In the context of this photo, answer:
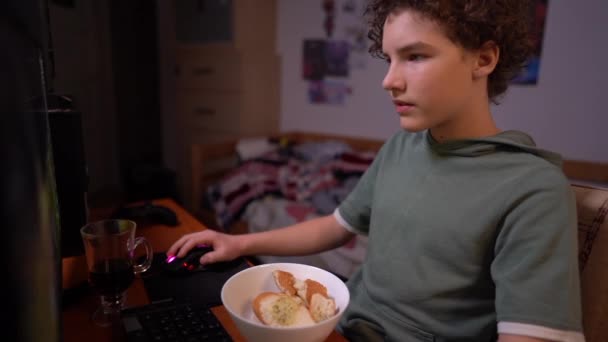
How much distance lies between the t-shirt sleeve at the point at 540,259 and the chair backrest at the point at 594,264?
77mm

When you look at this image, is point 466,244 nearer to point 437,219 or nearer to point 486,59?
point 437,219

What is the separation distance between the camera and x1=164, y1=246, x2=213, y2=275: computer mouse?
789 millimetres

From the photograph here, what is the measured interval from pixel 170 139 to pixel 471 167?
3.47 m

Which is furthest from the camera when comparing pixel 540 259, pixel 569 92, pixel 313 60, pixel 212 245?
pixel 313 60

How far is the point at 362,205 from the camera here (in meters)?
0.95

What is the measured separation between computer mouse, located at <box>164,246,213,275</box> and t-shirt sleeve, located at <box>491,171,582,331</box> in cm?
51

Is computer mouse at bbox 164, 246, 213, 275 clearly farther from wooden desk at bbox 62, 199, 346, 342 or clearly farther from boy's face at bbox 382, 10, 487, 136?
boy's face at bbox 382, 10, 487, 136

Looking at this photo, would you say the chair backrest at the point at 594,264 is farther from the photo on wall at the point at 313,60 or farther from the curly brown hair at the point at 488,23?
the photo on wall at the point at 313,60

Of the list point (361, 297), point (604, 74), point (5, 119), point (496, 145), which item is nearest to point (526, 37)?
point (496, 145)

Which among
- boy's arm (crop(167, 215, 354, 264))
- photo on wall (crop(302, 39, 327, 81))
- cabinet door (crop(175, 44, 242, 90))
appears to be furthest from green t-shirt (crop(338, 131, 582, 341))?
cabinet door (crop(175, 44, 242, 90))

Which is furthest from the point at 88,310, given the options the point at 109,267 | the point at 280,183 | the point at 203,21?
the point at 203,21

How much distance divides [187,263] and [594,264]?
2.21 ft

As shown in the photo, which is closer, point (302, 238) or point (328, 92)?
point (302, 238)

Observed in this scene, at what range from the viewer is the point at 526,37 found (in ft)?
2.58
